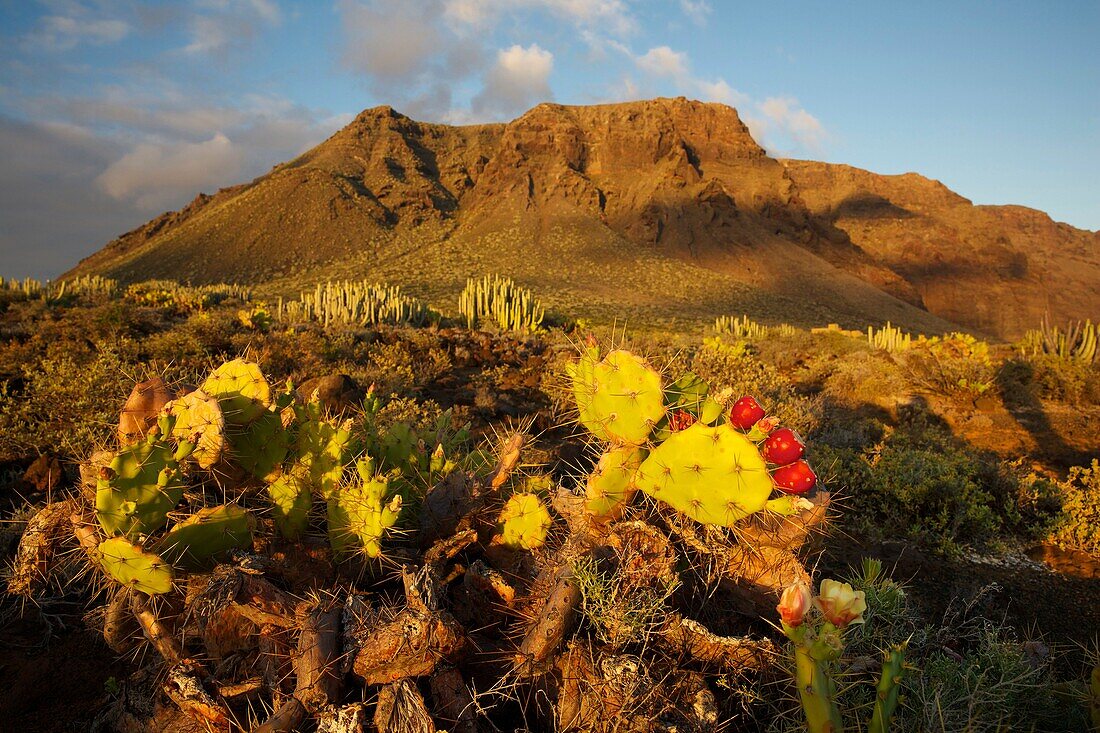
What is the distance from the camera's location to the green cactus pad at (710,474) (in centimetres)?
203

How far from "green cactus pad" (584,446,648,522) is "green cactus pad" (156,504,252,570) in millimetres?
1354

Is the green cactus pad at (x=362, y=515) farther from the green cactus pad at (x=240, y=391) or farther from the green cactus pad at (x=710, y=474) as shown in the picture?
the green cactus pad at (x=710, y=474)

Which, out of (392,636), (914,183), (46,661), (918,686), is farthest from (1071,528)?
(914,183)

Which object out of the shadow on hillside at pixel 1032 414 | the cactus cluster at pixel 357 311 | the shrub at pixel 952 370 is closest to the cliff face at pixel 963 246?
the shadow on hillside at pixel 1032 414

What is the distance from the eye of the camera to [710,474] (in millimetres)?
2086

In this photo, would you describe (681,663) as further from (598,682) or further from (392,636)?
(392,636)

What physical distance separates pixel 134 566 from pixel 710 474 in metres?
2.05

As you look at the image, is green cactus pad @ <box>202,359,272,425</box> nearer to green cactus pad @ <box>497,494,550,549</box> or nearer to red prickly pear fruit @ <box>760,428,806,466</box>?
green cactus pad @ <box>497,494,550,549</box>

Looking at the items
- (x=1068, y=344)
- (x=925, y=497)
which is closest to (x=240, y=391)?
(x=925, y=497)

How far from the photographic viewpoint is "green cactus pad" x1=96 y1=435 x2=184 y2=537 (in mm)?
2162

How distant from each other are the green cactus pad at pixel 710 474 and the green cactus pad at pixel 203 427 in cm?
171

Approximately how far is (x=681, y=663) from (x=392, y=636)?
103 centimetres

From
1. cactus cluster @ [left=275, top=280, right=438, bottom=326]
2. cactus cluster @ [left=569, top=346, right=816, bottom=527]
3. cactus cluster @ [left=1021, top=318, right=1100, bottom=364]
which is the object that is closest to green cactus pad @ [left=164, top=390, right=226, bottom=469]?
cactus cluster @ [left=569, top=346, right=816, bottom=527]

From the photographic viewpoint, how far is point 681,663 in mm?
2197
